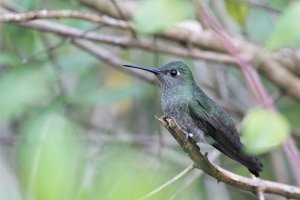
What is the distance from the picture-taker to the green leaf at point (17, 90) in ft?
10.5

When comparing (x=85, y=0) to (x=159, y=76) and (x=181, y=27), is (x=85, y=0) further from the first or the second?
(x=159, y=76)

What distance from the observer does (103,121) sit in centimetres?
436

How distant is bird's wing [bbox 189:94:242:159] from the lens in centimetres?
223

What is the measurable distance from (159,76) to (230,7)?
667 mm

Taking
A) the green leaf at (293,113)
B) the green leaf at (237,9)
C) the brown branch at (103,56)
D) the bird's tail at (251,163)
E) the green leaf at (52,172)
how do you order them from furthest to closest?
1. the green leaf at (293,113)
2. the brown branch at (103,56)
3. the green leaf at (237,9)
4. the bird's tail at (251,163)
5. the green leaf at (52,172)

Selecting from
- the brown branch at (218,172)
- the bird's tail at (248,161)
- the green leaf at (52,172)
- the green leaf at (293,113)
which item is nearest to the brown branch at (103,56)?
the green leaf at (293,113)

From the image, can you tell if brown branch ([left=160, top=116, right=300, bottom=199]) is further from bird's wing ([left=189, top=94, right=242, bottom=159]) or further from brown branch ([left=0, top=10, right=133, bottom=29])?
brown branch ([left=0, top=10, right=133, bottom=29])

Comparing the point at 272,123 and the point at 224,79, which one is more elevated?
the point at 272,123

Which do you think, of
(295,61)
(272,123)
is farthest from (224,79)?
(272,123)

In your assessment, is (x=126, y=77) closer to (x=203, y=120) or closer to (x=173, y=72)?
(x=173, y=72)

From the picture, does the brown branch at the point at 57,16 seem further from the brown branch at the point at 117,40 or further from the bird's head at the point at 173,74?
the bird's head at the point at 173,74

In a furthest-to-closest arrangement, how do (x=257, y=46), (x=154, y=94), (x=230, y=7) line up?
(x=154, y=94) < (x=257, y=46) < (x=230, y=7)

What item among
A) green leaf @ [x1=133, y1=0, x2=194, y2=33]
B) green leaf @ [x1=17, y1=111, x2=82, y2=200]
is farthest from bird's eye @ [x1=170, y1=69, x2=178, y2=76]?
green leaf @ [x1=17, y1=111, x2=82, y2=200]

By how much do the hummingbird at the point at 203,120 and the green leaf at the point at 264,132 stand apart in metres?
0.31
